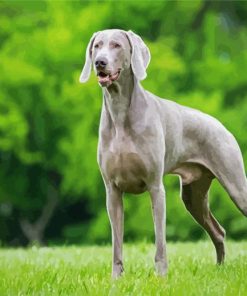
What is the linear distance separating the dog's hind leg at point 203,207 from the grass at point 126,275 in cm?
21

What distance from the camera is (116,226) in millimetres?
7328

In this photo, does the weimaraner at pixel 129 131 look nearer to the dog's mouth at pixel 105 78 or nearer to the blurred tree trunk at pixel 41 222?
the dog's mouth at pixel 105 78

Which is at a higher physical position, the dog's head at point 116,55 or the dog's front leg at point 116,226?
the dog's head at point 116,55

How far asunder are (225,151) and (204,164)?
0.20 m

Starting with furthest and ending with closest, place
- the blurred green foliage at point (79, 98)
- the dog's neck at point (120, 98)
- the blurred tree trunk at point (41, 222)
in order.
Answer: the blurred tree trunk at point (41, 222)
the blurred green foliage at point (79, 98)
the dog's neck at point (120, 98)

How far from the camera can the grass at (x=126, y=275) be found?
6320mm

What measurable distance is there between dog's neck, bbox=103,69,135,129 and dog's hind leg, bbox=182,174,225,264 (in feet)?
4.17

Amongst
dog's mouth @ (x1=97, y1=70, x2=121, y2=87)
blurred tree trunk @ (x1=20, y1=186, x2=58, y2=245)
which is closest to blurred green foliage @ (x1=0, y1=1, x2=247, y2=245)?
blurred tree trunk @ (x1=20, y1=186, x2=58, y2=245)

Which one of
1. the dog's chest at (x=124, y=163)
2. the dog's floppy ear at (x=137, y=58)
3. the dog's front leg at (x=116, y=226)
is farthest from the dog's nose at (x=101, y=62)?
the dog's front leg at (x=116, y=226)

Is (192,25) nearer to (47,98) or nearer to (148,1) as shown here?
(148,1)

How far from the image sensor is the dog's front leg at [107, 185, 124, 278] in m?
7.30

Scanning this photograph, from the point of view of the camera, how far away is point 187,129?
7.78 m

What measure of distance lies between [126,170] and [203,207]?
1488mm

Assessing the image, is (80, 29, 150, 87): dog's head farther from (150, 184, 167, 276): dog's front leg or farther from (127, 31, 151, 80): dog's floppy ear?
(150, 184, 167, 276): dog's front leg
